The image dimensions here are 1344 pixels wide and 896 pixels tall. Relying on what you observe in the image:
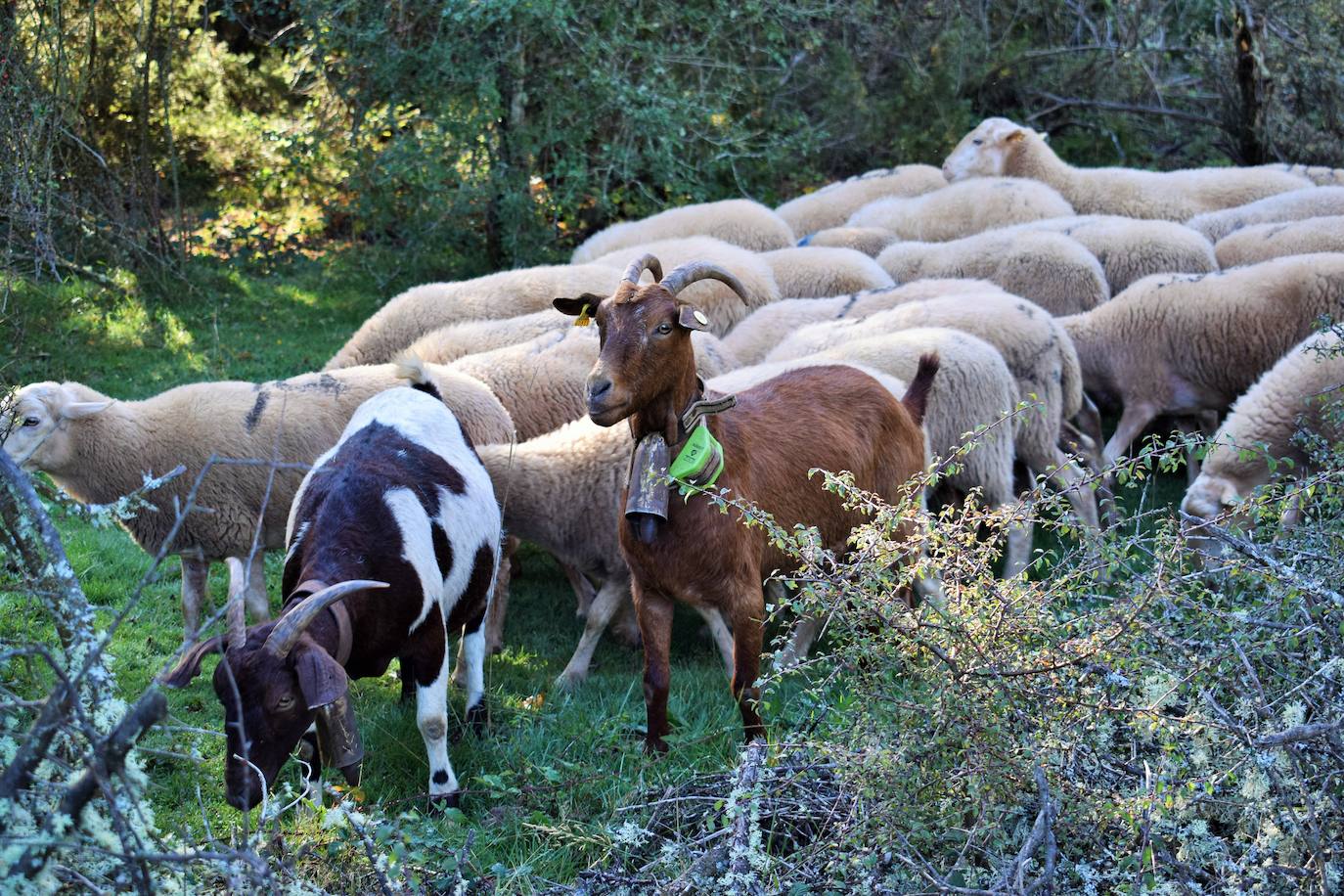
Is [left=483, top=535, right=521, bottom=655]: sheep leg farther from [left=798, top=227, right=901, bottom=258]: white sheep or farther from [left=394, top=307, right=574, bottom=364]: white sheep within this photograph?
[left=798, top=227, right=901, bottom=258]: white sheep

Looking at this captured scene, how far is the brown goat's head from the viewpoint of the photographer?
13.3ft

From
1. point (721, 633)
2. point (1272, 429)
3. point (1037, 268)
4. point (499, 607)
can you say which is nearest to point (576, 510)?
A: point (499, 607)

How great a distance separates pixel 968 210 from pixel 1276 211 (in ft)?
7.25

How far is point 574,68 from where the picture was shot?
11266 millimetres

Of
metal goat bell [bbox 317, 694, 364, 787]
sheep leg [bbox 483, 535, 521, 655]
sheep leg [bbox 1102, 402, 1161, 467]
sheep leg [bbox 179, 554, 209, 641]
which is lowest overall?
→ sheep leg [bbox 1102, 402, 1161, 467]

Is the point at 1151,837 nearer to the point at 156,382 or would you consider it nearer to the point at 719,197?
the point at 156,382

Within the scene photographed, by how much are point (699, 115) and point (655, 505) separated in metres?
8.05

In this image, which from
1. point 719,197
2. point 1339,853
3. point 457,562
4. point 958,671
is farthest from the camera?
point 719,197

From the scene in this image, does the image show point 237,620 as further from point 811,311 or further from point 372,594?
point 811,311

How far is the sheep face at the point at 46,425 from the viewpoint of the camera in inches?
230

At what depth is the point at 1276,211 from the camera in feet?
31.4

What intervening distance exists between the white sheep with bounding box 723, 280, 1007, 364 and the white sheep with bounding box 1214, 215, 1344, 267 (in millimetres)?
2112

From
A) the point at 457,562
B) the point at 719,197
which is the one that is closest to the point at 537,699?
the point at 457,562

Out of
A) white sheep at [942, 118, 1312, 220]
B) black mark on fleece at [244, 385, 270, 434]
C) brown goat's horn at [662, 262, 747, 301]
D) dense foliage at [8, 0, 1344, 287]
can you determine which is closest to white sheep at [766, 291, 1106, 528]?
brown goat's horn at [662, 262, 747, 301]
